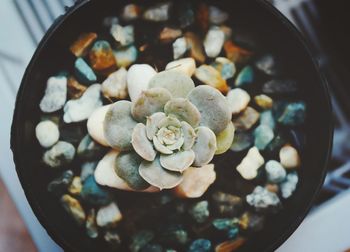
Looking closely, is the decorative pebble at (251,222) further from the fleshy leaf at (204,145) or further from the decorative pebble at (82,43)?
the decorative pebble at (82,43)

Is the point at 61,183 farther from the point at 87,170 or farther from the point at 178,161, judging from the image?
the point at 178,161

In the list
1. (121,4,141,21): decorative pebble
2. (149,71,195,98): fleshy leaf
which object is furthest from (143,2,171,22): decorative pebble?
(149,71,195,98): fleshy leaf

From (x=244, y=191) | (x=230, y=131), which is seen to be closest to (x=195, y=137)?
(x=230, y=131)

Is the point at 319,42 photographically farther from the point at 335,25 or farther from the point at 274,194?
the point at 274,194

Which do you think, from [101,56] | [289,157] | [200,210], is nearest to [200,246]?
[200,210]

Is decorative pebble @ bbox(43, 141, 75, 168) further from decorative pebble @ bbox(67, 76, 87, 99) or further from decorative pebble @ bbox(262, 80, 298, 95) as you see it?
decorative pebble @ bbox(262, 80, 298, 95)

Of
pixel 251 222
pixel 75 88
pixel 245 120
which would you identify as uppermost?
pixel 75 88
